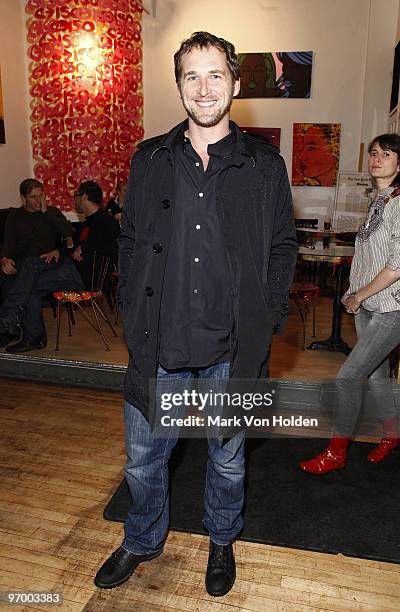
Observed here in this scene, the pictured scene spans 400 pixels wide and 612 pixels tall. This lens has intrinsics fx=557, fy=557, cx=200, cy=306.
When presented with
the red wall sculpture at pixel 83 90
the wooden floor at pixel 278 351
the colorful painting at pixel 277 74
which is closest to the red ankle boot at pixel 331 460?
the wooden floor at pixel 278 351

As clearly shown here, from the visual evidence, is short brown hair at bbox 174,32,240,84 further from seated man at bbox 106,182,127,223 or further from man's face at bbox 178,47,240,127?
seated man at bbox 106,182,127,223

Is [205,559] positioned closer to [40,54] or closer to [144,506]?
[144,506]

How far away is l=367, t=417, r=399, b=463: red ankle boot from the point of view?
115 inches

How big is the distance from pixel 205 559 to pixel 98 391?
72.6 inches

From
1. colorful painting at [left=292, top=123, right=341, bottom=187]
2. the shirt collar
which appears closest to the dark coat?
the shirt collar

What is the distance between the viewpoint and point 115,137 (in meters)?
7.62

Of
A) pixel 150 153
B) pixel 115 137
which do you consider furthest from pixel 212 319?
pixel 115 137

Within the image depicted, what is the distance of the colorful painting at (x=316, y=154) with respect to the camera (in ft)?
24.0

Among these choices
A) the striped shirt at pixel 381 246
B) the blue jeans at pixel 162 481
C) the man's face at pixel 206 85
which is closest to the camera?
the man's face at pixel 206 85

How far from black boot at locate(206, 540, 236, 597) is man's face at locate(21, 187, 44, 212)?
12.8ft

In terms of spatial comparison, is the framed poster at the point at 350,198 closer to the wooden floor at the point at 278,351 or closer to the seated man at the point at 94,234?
the wooden floor at the point at 278,351

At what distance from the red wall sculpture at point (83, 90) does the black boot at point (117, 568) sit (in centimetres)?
634

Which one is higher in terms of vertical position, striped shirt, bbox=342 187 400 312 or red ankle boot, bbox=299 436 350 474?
striped shirt, bbox=342 187 400 312

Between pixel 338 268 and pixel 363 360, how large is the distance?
2.06 m
